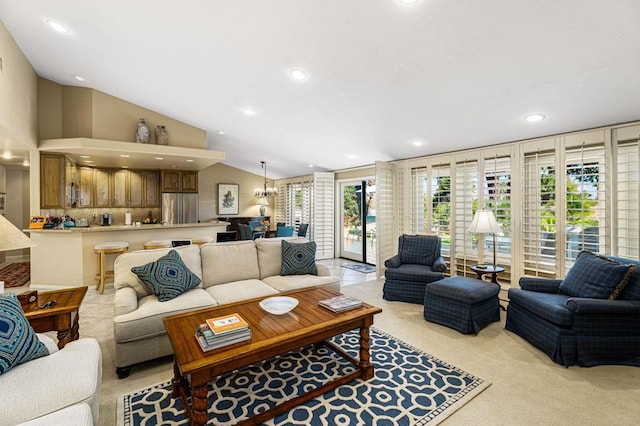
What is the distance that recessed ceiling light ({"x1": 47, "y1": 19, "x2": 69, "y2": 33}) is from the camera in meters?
3.45

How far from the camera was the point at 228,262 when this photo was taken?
3.53 metres

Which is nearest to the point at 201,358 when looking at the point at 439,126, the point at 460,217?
the point at 439,126

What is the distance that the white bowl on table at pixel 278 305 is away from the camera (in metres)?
2.35

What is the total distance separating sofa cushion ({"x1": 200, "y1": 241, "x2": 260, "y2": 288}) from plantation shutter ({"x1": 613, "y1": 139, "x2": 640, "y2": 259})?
167 inches

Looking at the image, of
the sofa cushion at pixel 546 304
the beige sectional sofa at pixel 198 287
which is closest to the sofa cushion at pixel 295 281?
the beige sectional sofa at pixel 198 287

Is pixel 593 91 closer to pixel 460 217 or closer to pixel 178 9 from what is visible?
pixel 460 217

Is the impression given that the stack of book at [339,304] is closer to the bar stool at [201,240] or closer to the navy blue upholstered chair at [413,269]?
the navy blue upholstered chair at [413,269]

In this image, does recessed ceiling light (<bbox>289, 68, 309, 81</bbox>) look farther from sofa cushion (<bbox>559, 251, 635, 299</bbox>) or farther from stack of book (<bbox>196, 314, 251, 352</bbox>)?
sofa cushion (<bbox>559, 251, 635, 299</bbox>)

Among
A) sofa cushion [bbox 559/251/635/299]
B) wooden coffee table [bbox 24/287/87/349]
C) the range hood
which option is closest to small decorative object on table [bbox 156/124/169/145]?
the range hood

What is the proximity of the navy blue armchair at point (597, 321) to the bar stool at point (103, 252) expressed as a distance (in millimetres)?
5827

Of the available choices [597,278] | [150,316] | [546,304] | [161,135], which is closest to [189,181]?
[161,135]

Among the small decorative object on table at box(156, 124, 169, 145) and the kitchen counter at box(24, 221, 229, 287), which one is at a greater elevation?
the small decorative object on table at box(156, 124, 169, 145)

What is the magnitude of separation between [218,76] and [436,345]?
4133 millimetres

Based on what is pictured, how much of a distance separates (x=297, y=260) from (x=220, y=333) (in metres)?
1.93
